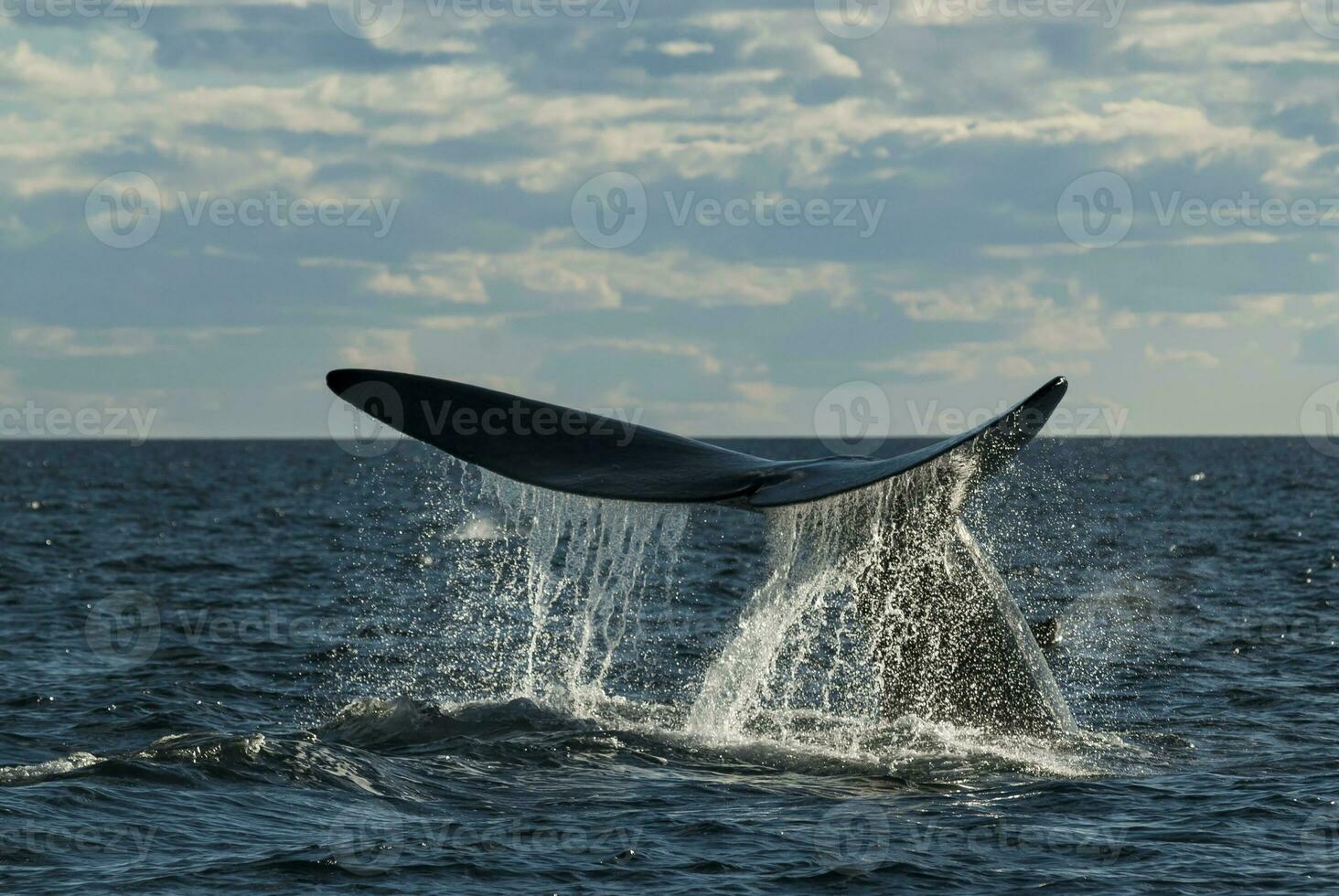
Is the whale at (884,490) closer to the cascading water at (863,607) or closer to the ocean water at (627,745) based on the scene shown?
the cascading water at (863,607)

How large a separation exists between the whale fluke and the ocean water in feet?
0.65

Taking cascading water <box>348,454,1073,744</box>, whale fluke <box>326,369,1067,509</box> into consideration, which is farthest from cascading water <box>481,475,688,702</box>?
whale fluke <box>326,369,1067,509</box>

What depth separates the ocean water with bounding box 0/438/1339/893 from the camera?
26.8 feet

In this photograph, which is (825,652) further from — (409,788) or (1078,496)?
(1078,496)

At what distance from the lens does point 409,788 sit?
378 inches

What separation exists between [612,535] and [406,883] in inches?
73.2

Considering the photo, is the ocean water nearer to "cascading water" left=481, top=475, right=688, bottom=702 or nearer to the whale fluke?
"cascading water" left=481, top=475, right=688, bottom=702

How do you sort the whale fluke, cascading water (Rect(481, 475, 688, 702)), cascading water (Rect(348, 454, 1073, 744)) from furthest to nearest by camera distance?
cascading water (Rect(348, 454, 1073, 744)) < cascading water (Rect(481, 475, 688, 702)) < the whale fluke

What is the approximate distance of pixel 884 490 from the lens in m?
8.01

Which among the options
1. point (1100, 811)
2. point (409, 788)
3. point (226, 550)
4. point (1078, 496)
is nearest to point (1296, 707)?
point (1100, 811)

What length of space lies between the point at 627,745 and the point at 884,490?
11.4ft

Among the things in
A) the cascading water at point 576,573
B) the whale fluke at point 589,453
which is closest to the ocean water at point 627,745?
the cascading water at point 576,573

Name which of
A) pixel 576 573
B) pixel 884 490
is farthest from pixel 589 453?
pixel 884 490

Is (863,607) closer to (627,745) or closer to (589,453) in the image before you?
(589,453)
